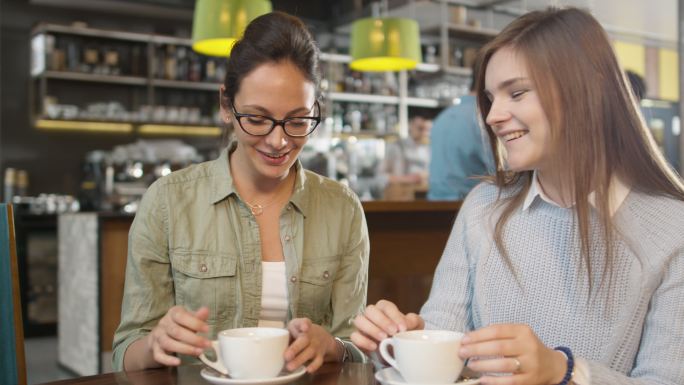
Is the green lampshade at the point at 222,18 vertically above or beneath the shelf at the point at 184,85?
above

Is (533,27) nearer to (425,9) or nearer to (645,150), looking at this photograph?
(645,150)

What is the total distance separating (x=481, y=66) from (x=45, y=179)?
6026mm

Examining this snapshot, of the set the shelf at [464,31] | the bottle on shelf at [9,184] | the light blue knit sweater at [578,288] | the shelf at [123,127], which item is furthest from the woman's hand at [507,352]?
the shelf at [464,31]

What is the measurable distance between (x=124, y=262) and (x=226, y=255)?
7.44 ft

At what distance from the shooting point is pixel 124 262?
3832mm

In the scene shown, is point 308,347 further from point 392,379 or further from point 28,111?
point 28,111

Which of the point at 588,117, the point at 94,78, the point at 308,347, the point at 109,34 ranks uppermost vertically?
the point at 109,34

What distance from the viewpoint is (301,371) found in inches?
44.9

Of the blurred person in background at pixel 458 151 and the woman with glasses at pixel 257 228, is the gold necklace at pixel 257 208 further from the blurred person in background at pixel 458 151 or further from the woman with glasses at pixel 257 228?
the blurred person in background at pixel 458 151

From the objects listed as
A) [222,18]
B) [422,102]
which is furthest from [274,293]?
[422,102]

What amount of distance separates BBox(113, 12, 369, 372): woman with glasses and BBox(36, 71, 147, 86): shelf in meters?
4.99

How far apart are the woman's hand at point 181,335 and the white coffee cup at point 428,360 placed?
0.31 m

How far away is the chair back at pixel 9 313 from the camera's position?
1.45 meters

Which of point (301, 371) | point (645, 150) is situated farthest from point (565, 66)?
point (301, 371)
